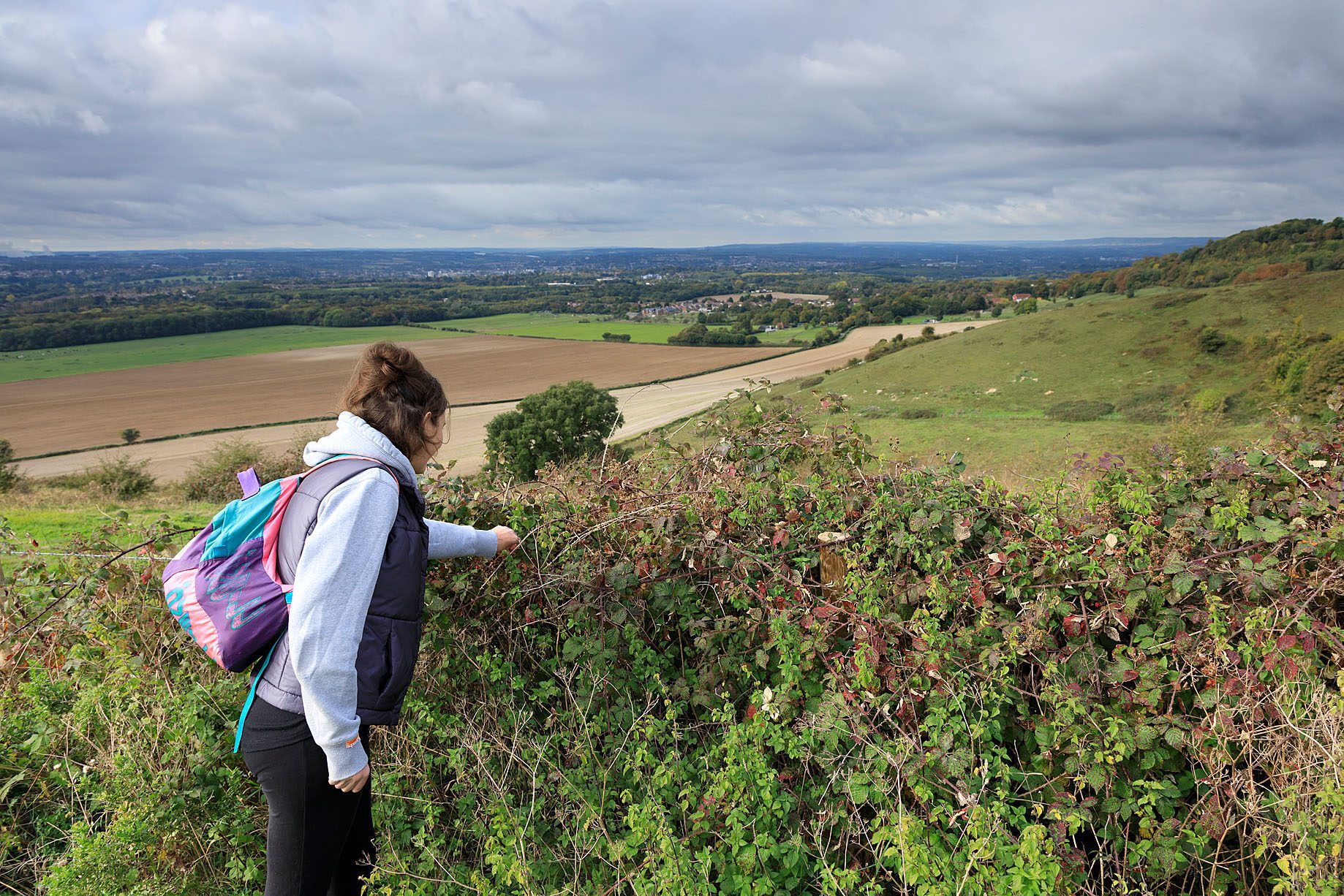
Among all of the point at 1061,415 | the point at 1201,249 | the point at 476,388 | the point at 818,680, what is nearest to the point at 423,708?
the point at 818,680

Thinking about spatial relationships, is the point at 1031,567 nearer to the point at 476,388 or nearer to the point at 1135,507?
the point at 1135,507

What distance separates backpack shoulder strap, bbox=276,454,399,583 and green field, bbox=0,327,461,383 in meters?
62.7

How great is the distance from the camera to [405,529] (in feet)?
7.60

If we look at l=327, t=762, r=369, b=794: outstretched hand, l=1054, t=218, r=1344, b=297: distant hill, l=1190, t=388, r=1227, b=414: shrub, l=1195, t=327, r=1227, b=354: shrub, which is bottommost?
l=1190, t=388, r=1227, b=414: shrub

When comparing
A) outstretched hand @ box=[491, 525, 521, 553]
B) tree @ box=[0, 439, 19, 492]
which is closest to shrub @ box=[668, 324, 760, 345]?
tree @ box=[0, 439, 19, 492]

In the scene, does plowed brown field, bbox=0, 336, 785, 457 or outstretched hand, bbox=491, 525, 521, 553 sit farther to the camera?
plowed brown field, bbox=0, 336, 785, 457

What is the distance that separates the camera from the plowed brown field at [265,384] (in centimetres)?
4584

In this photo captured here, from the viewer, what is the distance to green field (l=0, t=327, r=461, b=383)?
6481cm

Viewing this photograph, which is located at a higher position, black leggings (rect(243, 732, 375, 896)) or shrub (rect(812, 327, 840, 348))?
black leggings (rect(243, 732, 375, 896))

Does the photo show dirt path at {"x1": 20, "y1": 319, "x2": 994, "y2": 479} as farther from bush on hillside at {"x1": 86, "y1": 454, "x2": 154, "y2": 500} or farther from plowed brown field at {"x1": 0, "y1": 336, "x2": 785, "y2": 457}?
bush on hillside at {"x1": 86, "y1": 454, "x2": 154, "y2": 500}

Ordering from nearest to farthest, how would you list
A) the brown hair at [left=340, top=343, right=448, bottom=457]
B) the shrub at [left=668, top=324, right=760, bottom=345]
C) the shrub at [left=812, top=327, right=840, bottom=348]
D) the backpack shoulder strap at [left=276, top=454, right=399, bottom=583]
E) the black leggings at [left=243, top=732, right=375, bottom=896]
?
the backpack shoulder strap at [left=276, top=454, right=399, bottom=583]
the black leggings at [left=243, top=732, right=375, bottom=896]
the brown hair at [left=340, top=343, right=448, bottom=457]
the shrub at [left=668, top=324, right=760, bottom=345]
the shrub at [left=812, top=327, right=840, bottom=348]

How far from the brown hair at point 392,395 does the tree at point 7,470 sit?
35763 mm

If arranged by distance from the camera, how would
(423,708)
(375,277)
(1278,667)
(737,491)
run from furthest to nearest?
1. (375,277)
2. (737,491)
3. (423,708)
4. (1278,667)

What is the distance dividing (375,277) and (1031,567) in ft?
613
